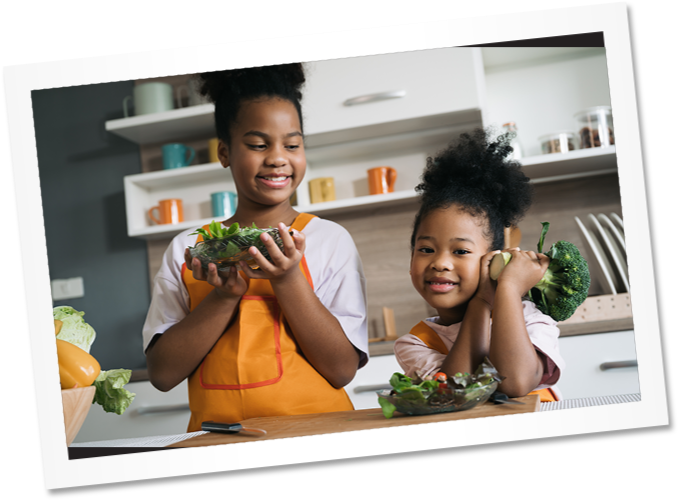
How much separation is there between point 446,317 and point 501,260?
12 centimetres

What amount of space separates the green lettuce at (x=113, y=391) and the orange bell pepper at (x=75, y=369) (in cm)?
2

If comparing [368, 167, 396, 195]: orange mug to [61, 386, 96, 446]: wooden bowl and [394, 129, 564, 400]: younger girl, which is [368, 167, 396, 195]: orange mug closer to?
[394, 129, 564, 400]: younger girl

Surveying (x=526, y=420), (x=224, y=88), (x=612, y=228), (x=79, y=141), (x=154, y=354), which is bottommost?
(x=526, y=420)

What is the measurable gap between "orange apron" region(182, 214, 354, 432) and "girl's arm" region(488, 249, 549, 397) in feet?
0.79

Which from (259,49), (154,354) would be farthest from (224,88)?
(154,354)

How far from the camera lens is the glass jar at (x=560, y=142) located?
1417 millimetres

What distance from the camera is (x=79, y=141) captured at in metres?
1.84

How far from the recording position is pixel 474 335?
0.70m

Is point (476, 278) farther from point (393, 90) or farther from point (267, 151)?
point (393, 90)

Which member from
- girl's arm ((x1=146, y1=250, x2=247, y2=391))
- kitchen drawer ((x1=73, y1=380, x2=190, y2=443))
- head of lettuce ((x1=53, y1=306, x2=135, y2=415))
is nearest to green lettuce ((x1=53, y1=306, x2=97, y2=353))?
head of lettuce ((x1=53, y1=306, x2=135, y2=415))

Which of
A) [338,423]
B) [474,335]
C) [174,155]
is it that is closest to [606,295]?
[474,335]

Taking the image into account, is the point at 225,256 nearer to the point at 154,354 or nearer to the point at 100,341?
the point at 154,354

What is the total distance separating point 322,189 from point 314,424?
96 centimetres

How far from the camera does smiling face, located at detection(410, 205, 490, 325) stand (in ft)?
2.34
